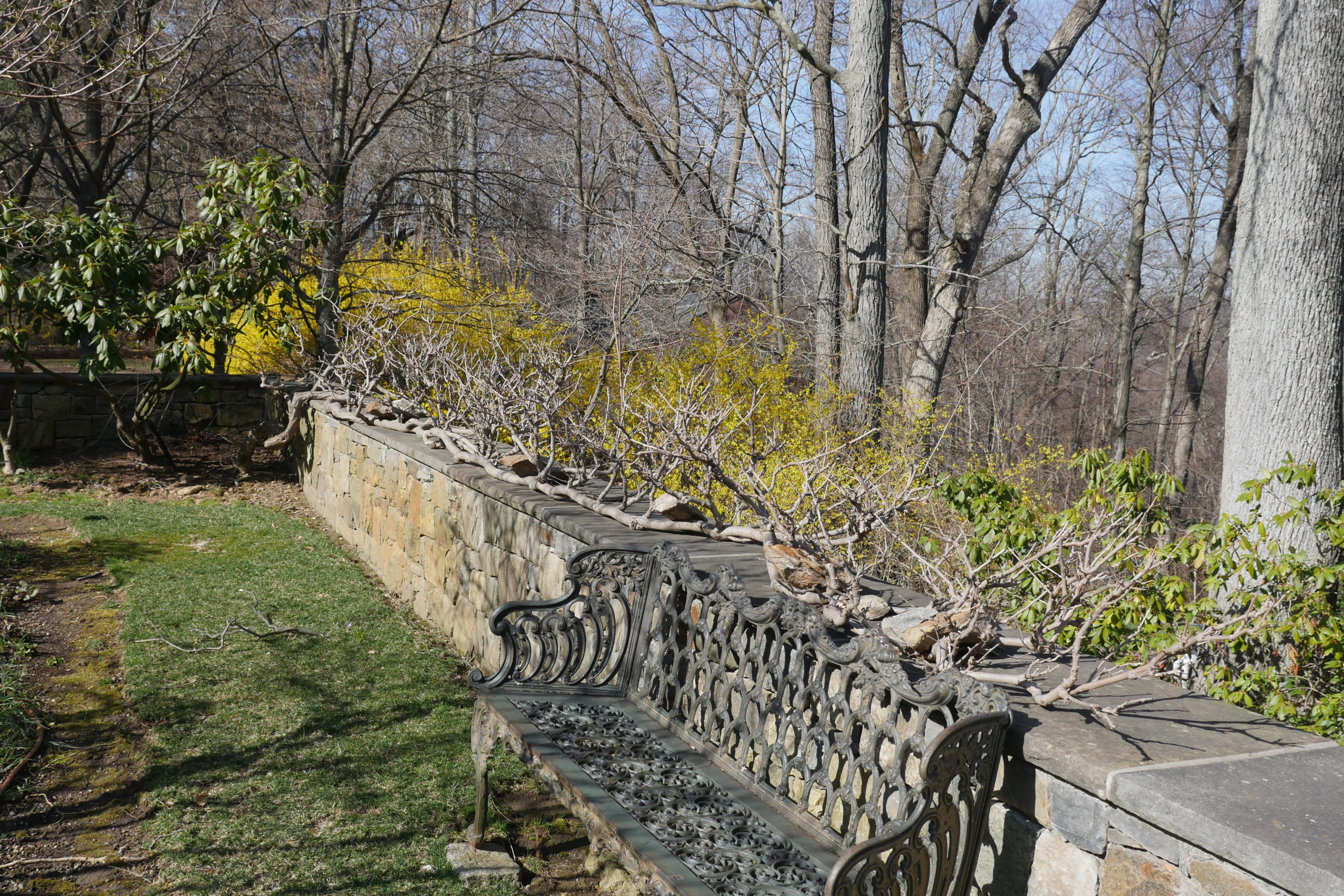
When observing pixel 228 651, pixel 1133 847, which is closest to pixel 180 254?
pixel 228 651

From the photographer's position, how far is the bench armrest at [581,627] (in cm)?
352

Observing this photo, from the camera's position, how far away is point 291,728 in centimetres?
420

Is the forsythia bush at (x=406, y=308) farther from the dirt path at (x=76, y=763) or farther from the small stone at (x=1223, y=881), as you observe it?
the small stone at (x=1223, y=881)

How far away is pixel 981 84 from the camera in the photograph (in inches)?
620

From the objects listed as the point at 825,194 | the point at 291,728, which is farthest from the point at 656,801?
the point at 825,194

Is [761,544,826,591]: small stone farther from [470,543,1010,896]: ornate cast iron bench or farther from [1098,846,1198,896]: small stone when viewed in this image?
[1098,846,1198,896]: small stone

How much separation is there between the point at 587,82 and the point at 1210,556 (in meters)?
12.0

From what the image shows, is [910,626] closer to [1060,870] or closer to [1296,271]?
[1060,870]

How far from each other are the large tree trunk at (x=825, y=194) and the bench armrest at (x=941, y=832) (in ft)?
24.6

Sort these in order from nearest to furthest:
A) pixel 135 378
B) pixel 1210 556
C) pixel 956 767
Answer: pixel 956 767, pixel 1210 556, pixel 135 378

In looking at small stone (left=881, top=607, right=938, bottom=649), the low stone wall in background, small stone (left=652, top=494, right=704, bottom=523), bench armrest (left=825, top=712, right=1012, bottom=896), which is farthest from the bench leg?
the low stone wall in background

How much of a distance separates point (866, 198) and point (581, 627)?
21.0ft

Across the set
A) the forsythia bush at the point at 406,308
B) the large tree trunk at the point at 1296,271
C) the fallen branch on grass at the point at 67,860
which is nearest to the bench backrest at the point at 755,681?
the fallen branch on grass at the point at 67,860

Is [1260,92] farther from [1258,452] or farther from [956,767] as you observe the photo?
[956,767]
